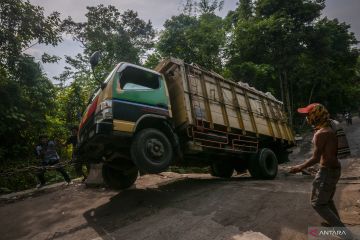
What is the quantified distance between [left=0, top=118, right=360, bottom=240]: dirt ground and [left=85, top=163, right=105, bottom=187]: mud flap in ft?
1.36

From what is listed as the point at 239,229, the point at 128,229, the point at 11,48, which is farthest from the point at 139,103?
the point at 11,48

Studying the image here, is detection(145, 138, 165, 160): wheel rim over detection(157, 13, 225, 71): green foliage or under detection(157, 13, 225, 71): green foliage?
under

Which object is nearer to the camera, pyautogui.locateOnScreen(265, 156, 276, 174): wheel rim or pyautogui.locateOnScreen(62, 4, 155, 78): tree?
pyautogui.locateOnScreen(265, 156, 276, 174): wheel rim

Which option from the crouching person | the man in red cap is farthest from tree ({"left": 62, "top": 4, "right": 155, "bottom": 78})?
the man in red cap

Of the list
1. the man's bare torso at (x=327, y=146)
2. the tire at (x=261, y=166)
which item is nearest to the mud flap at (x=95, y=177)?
the tire at (x=261, y=166)

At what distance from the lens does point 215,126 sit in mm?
6457

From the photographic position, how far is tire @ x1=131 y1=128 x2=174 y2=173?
4789 mm

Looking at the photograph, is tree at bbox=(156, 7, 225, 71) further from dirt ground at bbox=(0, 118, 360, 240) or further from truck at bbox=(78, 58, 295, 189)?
dirt ground at bbox=(0, 118, 360, 240)

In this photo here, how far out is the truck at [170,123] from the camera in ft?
16.0

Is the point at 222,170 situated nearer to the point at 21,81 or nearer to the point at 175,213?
the point at 175,213

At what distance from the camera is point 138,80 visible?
5.61m

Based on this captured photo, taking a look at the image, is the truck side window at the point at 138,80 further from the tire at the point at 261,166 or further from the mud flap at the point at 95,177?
the tire at the point at 261,166

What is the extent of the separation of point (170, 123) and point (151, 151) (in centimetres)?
88

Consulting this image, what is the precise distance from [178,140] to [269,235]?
8.66 feet
